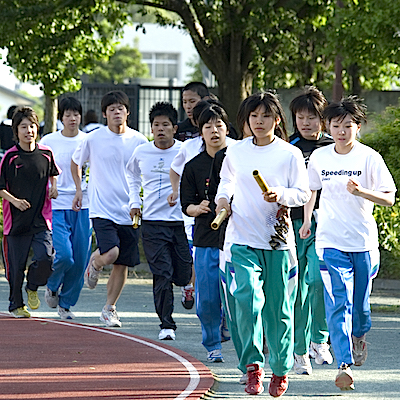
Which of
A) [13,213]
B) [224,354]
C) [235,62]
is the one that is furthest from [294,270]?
[235,62]

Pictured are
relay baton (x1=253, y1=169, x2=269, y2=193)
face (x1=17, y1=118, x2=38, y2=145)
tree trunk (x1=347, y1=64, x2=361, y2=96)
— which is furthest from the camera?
tree trunk (x1=347, y1=64, x2=361, y2=96)

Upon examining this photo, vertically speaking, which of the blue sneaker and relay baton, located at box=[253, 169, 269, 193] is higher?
relay baton, located at box=[253, 169, 269, 193]

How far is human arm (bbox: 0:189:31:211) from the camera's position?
9055mm

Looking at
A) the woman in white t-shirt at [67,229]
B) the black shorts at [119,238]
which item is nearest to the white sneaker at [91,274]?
the woman in white t-shirt at [67,229]

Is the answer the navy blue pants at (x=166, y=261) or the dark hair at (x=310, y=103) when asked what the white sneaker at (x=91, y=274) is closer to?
the navy blue pants at (x=166, y=261)

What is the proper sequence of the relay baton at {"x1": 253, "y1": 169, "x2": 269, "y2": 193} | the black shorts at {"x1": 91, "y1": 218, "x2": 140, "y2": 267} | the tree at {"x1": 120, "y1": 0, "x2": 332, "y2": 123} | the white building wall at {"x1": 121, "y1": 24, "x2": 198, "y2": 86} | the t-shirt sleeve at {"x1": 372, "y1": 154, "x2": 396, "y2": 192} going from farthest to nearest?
the white building wall at {"x1": 121, "y1": 24, "x2": 198, "y2": 86} < the tree at {"x1": 120, "y1": 0, "x2": 332, "y2": 123} < the black shorts at {"x1": 91, "y1": 218, "x2": 140, "y2": 267} < the t-shirt sleeve at {"x1": 372, "y1": 154, "x2": 396, "y2": 192} < the relay baton at {"x1": 253, "y1": 169, "x2": 269, "y2": 193}

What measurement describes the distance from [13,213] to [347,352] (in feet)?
13.6

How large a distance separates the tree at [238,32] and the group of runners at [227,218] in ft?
28.7

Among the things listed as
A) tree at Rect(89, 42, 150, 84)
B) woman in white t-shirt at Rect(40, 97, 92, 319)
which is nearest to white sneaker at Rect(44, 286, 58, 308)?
woman in white t-shirt at Rect(40, 97, 92, 319)

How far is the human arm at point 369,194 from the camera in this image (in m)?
6.21

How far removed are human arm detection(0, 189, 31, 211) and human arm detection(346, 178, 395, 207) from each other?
3.81 metres

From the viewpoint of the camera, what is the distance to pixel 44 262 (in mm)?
9195

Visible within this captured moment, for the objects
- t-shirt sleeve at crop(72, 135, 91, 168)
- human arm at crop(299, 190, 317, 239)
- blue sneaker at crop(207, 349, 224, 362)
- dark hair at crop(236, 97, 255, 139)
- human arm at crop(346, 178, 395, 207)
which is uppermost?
dark hair at crop(236, 97, 255, 139)

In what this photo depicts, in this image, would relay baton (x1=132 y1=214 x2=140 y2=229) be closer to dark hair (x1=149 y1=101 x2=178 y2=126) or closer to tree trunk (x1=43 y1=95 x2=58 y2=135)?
dark hair (x1=149 y1=101 x2=178 y2=126)
